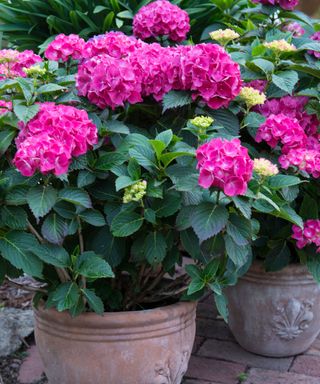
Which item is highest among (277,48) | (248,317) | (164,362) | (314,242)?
(277,48)

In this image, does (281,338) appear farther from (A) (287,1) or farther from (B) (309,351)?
(A) (287,1)

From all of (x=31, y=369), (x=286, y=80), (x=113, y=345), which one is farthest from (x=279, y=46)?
(x=31, y=369)

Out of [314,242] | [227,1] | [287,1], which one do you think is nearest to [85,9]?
[227,1]

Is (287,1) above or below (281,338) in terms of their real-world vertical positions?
above

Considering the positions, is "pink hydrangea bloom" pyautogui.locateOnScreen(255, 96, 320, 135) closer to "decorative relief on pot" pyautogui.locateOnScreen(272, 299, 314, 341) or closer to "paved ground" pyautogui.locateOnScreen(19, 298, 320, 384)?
"decorative relief on pot" pyautogui.locateOnScreen(272, 299, 314, 341)

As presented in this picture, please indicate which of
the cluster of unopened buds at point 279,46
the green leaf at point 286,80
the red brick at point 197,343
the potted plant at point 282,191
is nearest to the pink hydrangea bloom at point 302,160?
the potted plant at point 282,191

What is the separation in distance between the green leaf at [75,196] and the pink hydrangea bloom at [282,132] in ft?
2.09

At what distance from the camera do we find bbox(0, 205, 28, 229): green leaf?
1.87 metres

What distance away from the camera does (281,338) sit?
263 centimetres

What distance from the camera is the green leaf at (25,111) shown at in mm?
1853

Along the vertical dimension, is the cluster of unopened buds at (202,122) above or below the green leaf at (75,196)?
above

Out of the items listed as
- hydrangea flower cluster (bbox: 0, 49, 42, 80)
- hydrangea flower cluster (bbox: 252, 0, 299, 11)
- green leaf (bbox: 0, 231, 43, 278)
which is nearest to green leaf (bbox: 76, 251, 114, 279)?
green leaf (bbox: 0, 231, 43, 278)

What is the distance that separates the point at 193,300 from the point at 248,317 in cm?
52

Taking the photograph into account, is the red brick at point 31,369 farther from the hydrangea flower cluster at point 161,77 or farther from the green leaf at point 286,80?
the green leaf at point 286,80
